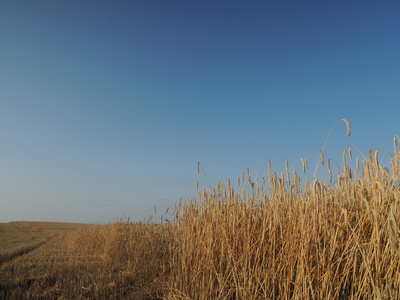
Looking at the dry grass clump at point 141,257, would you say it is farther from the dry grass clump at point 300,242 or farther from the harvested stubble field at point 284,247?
the dry grass clump at point 300,242

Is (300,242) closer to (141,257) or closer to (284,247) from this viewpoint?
(284,247)

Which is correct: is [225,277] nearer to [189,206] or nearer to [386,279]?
[189,206]

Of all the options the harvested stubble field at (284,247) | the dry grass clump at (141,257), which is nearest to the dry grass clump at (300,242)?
the harvested stubble field at (284,247)

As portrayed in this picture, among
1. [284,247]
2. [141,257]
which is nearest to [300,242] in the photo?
[284,247]

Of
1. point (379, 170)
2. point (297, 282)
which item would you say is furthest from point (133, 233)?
point (379, 170)

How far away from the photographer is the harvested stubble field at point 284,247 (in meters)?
2.74

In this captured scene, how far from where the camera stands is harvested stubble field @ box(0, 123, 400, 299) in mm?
2740

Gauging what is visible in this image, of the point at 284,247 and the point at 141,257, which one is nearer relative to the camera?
the point at 284,247

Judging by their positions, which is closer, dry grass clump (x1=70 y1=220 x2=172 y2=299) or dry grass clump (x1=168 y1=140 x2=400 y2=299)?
dry grass clump (x1=168 y1=140 x2=400 y2=299)

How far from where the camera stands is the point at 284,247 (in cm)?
344

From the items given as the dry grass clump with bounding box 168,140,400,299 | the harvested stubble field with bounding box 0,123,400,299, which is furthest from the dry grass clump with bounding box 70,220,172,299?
the dry grass clump with bounding box 168,140,400,299

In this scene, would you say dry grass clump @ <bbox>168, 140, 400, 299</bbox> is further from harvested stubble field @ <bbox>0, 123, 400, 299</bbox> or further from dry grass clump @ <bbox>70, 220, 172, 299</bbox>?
dry grass clump @ <bbox>70, 220, 172, 299</bbox>

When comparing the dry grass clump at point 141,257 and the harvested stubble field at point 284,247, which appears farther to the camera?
the dry grass clump at point 141,257

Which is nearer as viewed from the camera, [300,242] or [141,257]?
[300,242]
